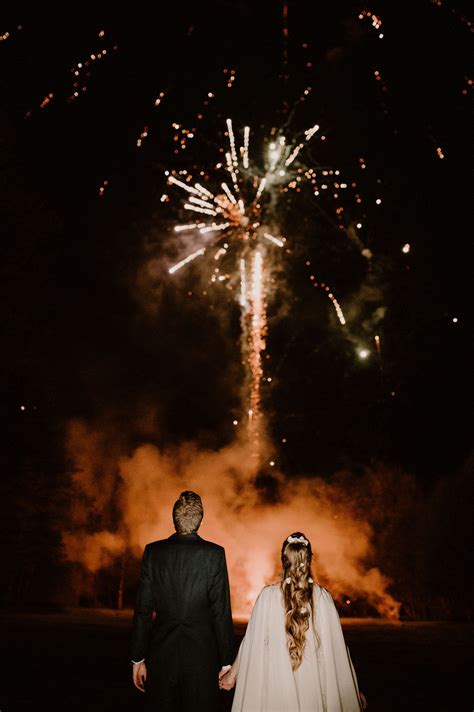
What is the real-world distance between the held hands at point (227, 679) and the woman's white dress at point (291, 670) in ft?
0.57

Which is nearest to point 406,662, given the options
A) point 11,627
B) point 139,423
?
point 11,627

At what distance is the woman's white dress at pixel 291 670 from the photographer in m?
3.26

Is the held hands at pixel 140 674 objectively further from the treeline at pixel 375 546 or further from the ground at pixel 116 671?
the treeline at pixel 375 546

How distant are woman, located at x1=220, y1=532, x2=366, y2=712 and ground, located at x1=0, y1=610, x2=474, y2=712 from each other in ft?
9.78

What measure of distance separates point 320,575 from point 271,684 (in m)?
23.8

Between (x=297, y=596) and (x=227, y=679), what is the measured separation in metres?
0.74

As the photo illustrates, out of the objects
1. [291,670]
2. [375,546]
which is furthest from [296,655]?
[375,546]

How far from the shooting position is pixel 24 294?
45.4 feet

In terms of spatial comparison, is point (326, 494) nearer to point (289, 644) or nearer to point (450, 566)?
point (450, 566)

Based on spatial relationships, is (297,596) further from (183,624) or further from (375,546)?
(375,546)

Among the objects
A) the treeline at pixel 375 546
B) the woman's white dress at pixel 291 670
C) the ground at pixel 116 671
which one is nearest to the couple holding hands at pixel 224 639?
the woman's white dress at pixel 291 670

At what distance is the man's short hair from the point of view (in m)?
3.76

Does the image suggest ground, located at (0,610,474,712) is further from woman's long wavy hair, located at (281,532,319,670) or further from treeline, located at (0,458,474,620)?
treeline, located at (0,458,474,620)

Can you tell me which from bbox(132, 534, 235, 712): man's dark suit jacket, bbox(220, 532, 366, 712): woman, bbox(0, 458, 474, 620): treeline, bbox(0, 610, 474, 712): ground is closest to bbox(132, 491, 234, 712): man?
bbox(132, 534, 235, 712): man's dark suit jacket
